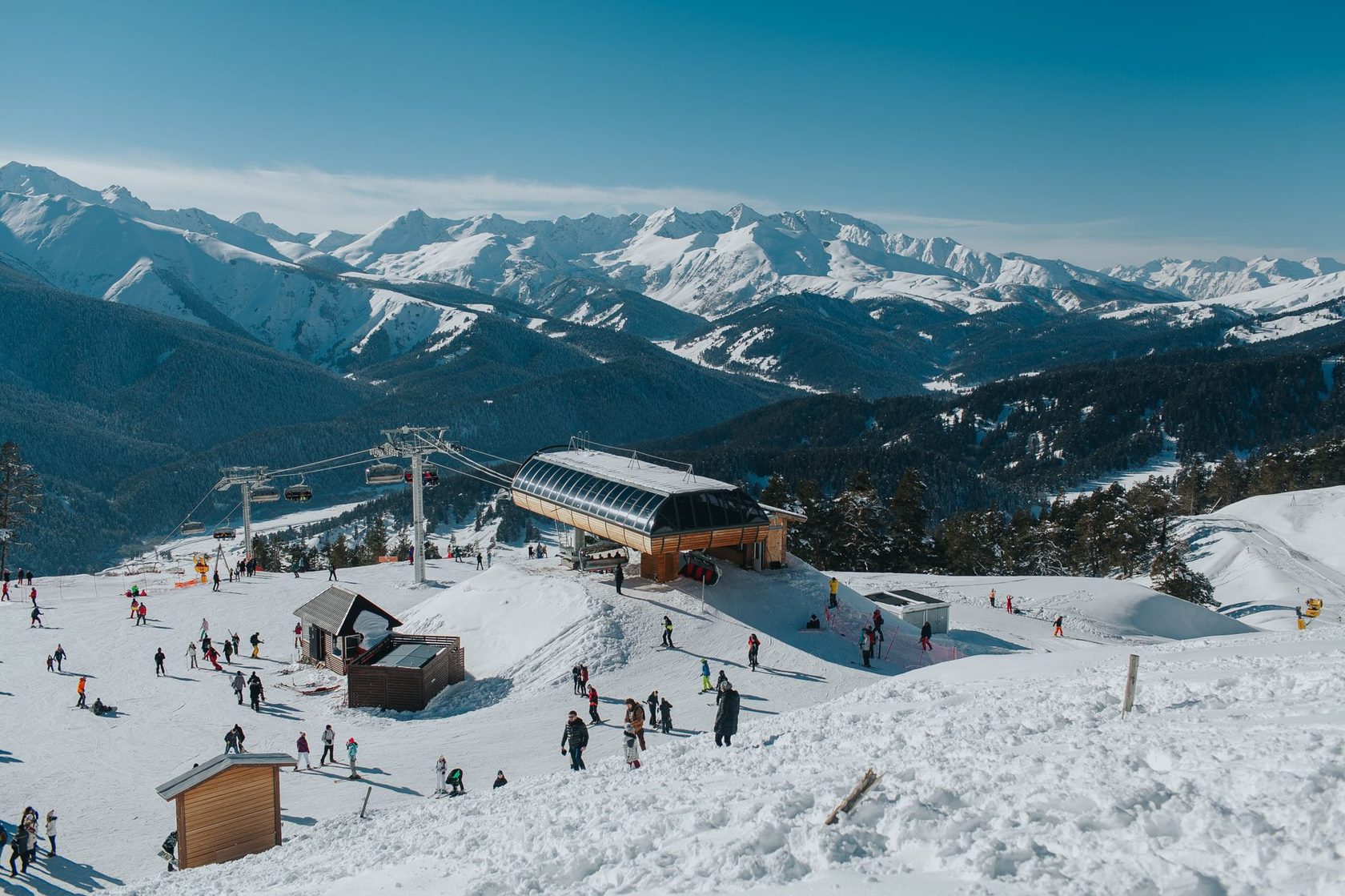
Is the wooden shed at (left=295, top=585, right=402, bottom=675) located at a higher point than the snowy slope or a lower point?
higher

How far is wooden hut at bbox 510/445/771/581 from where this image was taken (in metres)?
37.2

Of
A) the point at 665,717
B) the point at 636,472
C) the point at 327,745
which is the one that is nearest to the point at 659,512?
the point at 636,472

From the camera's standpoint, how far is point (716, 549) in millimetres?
40938

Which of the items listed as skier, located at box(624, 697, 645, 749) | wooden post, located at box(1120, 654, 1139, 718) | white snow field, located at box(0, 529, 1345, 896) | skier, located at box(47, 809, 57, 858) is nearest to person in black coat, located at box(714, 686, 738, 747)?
white snow field, located at box(0, 529, 1345, 896)

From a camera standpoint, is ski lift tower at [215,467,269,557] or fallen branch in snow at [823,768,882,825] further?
ski lift tower at [215,467,269,557]

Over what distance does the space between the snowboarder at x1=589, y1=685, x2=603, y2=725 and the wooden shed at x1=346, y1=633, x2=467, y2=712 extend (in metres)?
7.33

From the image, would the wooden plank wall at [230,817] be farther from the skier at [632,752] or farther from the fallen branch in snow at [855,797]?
the fallen branch in snow at [855,797]

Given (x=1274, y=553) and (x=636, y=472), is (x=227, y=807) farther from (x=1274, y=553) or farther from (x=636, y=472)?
(x=1274, y=553)

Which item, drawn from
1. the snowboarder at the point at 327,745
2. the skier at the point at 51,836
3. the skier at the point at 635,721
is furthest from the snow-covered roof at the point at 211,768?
the skier at the point at 635,721

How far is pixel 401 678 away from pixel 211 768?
461 inches

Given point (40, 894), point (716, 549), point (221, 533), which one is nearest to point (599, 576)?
point (716, 549)

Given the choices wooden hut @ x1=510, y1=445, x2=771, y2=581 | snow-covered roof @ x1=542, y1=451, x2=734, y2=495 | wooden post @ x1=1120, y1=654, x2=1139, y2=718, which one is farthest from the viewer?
snow-covered roof @ x1=542, y1=451, x2=734, y2=495

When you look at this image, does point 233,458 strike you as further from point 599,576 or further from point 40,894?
point 40,894

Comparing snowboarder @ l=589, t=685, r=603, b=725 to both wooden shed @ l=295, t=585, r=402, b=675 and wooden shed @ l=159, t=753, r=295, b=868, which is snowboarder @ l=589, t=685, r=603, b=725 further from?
wooden shed @ l=295, t=585, r=402, b=675
